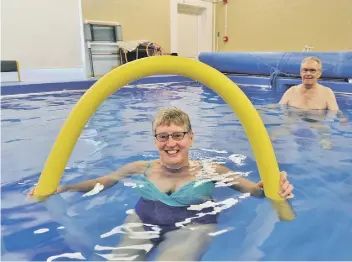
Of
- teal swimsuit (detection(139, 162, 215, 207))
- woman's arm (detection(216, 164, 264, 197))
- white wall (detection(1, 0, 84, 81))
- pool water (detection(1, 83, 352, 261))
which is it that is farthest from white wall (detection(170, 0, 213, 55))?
teal swimsuit (detection(139, 162, 215, 207))

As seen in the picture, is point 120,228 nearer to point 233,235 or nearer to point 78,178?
point 233,235

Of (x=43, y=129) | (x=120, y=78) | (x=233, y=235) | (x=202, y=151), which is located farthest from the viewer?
(x=43, y=129)

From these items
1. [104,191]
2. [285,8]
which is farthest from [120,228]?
[285,8]

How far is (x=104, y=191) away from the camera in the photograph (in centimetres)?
270

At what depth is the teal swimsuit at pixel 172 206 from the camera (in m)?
2.11

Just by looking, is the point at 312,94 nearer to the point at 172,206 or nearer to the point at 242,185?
the point at 242,185

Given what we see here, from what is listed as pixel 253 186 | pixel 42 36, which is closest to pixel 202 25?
pixel 42 36

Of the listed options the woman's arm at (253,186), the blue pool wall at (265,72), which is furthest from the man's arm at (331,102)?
the woman's arm at (253,186)

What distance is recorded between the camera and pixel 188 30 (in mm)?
14438

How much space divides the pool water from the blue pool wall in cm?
212

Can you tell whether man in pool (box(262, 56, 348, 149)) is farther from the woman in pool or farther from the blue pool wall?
the woman in pool

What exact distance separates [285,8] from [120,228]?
11903 millimetres

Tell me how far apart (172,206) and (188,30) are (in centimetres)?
1294

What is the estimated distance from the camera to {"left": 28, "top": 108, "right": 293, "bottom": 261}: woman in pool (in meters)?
1.87
